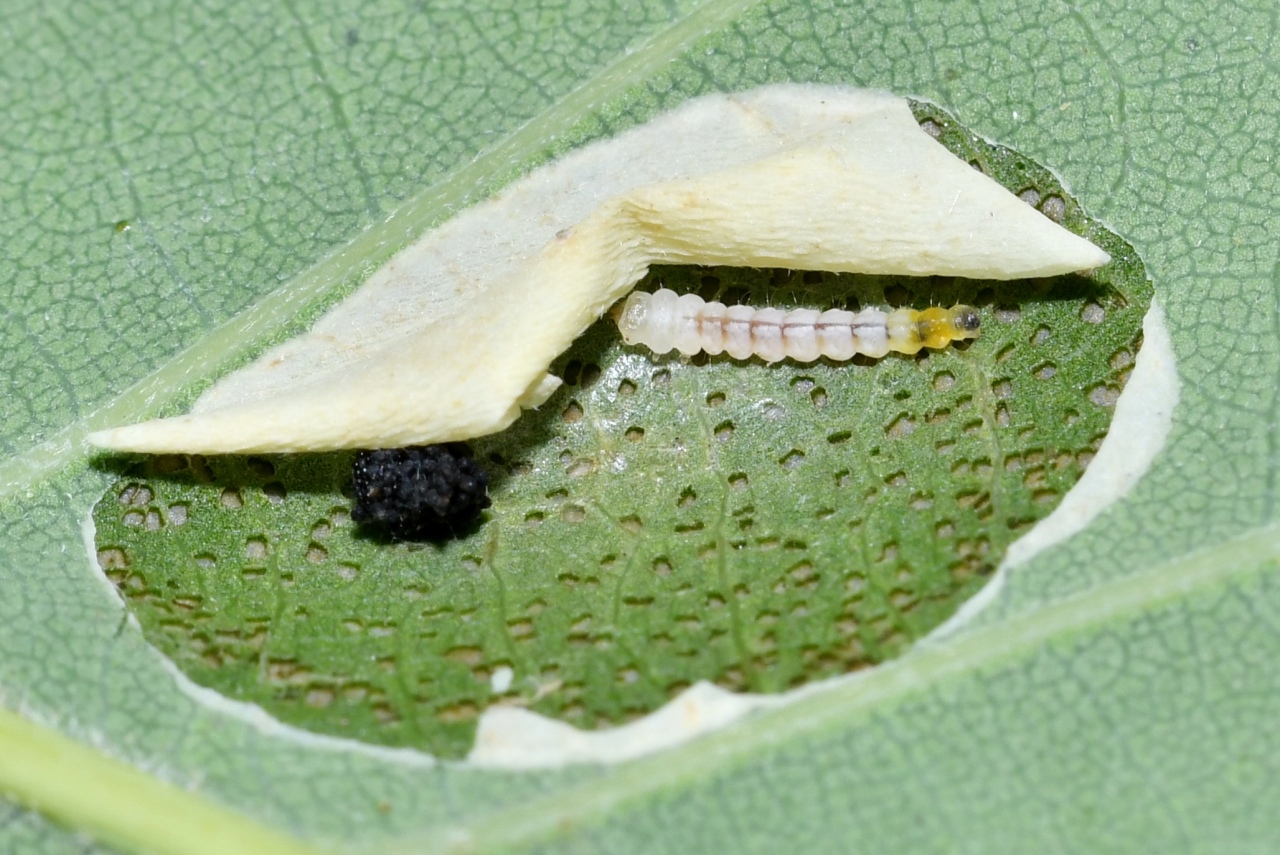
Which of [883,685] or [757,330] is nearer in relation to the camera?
[883,685]

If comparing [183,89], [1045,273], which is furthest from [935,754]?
[183,89]

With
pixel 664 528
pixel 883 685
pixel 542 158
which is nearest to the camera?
pixel 883 685

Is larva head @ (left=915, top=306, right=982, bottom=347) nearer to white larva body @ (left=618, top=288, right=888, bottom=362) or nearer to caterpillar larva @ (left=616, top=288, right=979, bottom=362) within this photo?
caterpillar larva @ (left=616, top=288, right=979, bottom=362)

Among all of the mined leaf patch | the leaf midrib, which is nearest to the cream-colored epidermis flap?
the mined leaf patch

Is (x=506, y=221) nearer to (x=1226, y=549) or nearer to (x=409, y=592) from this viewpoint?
(x=409, y=592)

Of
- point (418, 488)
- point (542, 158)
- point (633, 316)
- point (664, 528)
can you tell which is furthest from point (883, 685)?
point (542, 158)

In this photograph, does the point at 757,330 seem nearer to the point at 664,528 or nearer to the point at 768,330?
the point at 768,330
